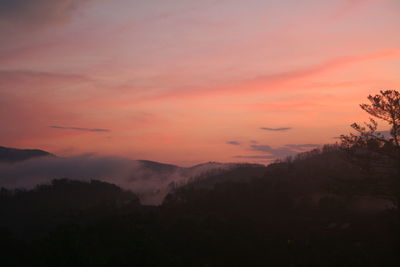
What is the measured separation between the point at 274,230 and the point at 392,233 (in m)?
6.95

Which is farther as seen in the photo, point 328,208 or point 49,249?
point 328,208

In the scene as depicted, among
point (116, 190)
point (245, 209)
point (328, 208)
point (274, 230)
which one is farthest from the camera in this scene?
point (116, 190)

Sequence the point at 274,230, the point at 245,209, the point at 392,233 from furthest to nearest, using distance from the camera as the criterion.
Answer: the point at 245,209 < the point at 274,230 < the point at 392,233

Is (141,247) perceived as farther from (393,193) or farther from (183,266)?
(393,193)

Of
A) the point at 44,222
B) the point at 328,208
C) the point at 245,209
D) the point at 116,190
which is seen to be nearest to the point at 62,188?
the point at 116,190

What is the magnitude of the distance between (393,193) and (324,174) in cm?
1693

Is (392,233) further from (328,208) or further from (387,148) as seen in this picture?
(328,208)

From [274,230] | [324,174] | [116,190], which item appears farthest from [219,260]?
[116,190]

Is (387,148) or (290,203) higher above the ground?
(387,148)

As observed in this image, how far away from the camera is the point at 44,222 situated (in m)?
38.5

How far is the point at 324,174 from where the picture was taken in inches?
1559

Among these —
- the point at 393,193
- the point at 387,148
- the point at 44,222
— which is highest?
the point at 387,148

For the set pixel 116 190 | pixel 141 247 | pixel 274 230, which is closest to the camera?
pixel 141 247

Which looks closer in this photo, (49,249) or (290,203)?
(49,249)
